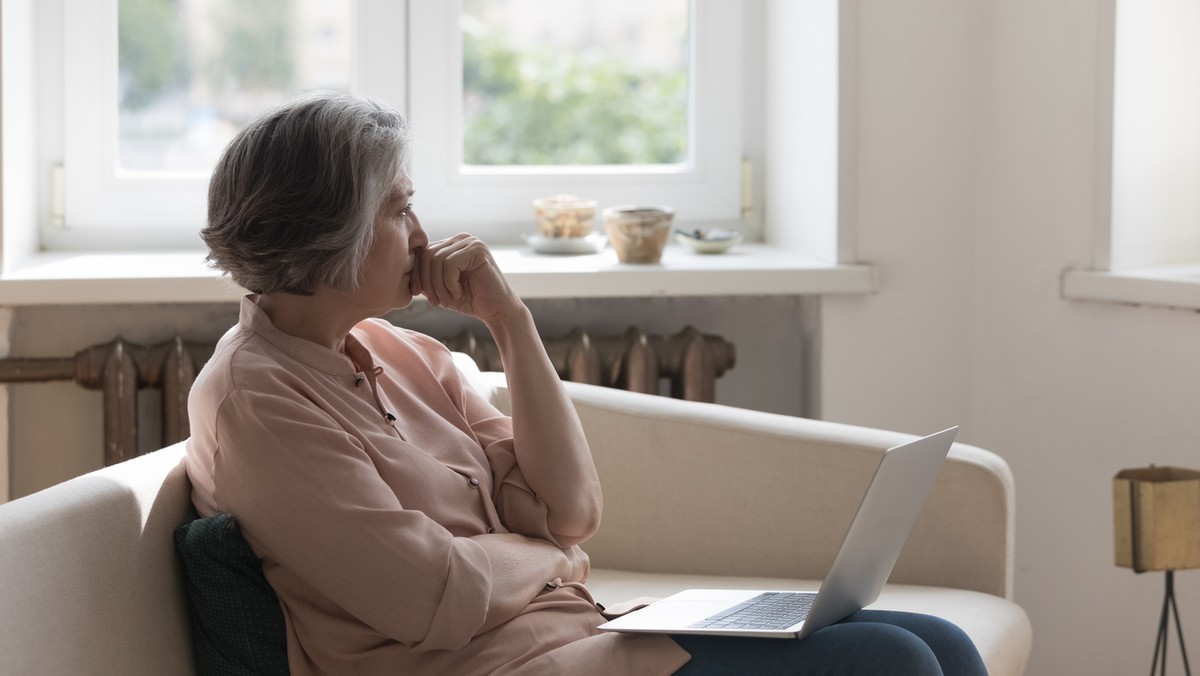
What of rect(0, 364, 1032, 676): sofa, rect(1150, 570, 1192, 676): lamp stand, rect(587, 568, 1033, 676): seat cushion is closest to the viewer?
rect(587, 568, 1033, 676): seat cushion

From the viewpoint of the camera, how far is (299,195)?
1.36 meters

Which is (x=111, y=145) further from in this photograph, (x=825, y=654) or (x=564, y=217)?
(x=825, y=654)

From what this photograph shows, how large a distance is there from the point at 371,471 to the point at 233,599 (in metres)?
0.20

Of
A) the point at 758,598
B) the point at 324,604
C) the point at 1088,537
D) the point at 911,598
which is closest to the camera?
the point at 324,604

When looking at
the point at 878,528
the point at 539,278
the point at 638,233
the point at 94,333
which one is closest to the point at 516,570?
the point at 878,528

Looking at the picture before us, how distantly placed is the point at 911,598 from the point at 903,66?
3.76 ft

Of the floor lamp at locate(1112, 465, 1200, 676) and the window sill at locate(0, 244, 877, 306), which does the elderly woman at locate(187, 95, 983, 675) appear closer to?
the floor lamp at locate(1112, 465, 1200, 676)

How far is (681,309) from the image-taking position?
2732mm

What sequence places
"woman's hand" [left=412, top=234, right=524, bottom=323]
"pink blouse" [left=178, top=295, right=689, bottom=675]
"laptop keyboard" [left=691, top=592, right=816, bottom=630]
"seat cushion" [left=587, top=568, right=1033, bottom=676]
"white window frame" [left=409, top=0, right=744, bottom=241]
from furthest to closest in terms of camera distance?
1. "white window frame" [left=409, top=0, right=744, bottom=241]
2. "seat cushion" [left=587, top=568, right=1033, bottom=676]
3. "woman's hand" [left=412, top=234, right=524, bottom=323]
4. "laptop keyboard" [left=691, top=592, right=816, bottom=630]
5. "pink blouse" [left=178, top=295, right=689, bottom=675]

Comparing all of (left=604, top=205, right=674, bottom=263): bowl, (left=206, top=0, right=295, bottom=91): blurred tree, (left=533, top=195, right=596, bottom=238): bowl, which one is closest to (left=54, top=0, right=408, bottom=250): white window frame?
(left=206, top=0, right=295, bottom=91): blurred tree

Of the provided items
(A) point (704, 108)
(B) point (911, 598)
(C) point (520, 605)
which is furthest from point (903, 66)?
(C) point (520, 605)

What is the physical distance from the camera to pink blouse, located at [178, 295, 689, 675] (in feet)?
4.20

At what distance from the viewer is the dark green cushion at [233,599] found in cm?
131

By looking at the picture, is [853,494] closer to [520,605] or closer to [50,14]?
[520,605]
